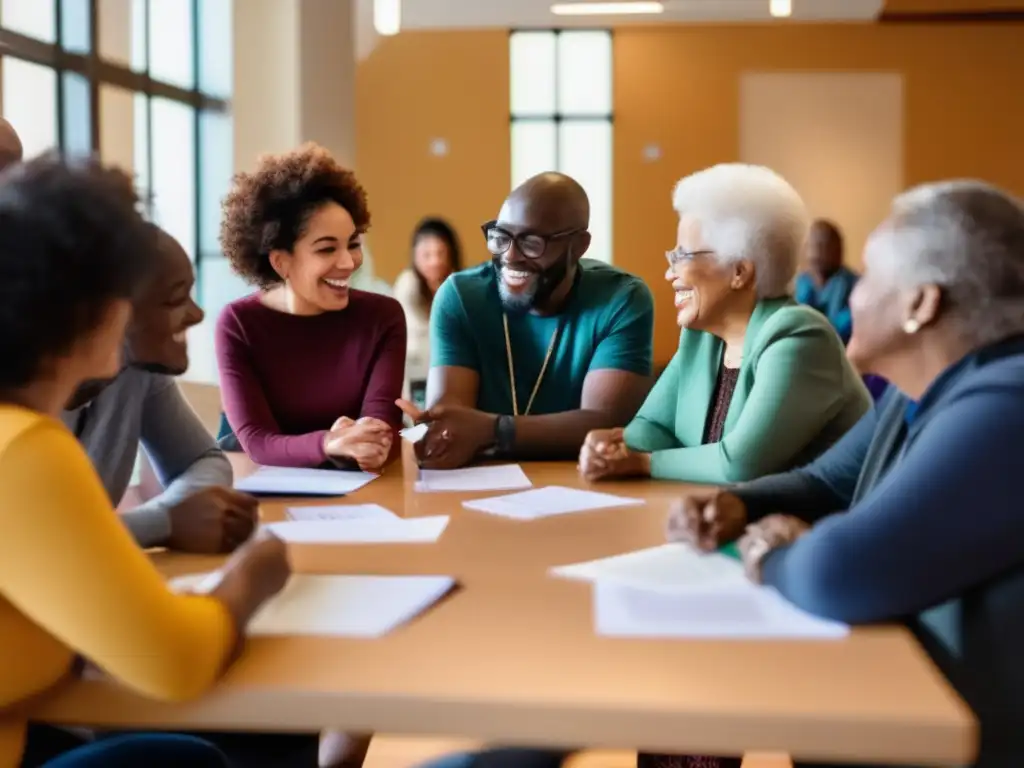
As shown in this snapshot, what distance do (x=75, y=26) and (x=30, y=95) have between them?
456mm

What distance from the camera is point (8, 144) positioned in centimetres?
193

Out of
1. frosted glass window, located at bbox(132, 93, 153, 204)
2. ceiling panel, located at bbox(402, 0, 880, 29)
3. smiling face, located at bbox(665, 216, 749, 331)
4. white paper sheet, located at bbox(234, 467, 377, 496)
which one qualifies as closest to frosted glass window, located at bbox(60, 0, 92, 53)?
frosted glass window, located at bbox(132, 93, 153, 204)

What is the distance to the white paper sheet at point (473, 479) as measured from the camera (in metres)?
2.02

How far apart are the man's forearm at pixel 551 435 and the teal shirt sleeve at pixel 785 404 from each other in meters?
0.49

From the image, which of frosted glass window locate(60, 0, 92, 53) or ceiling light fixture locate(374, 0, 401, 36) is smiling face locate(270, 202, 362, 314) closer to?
ceiling light fixture locate(374, 0, 401, 36)

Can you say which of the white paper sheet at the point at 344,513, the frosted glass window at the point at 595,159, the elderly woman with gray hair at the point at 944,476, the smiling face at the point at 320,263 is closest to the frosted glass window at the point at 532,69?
the frosted glass window at the point at 595,159

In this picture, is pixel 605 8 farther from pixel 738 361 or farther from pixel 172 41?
pixel 738 361

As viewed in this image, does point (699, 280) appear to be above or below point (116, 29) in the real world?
below

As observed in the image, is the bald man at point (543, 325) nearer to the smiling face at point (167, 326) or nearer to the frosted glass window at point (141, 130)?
the smiling face at point (167, 326)

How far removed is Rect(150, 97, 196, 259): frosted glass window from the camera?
5.70m

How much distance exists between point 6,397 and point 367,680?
45 centimetres

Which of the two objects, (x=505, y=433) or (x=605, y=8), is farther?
(x=605, y=8)

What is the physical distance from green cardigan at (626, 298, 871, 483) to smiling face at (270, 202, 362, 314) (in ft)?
2.80

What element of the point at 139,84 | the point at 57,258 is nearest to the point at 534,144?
the point at 139,84
